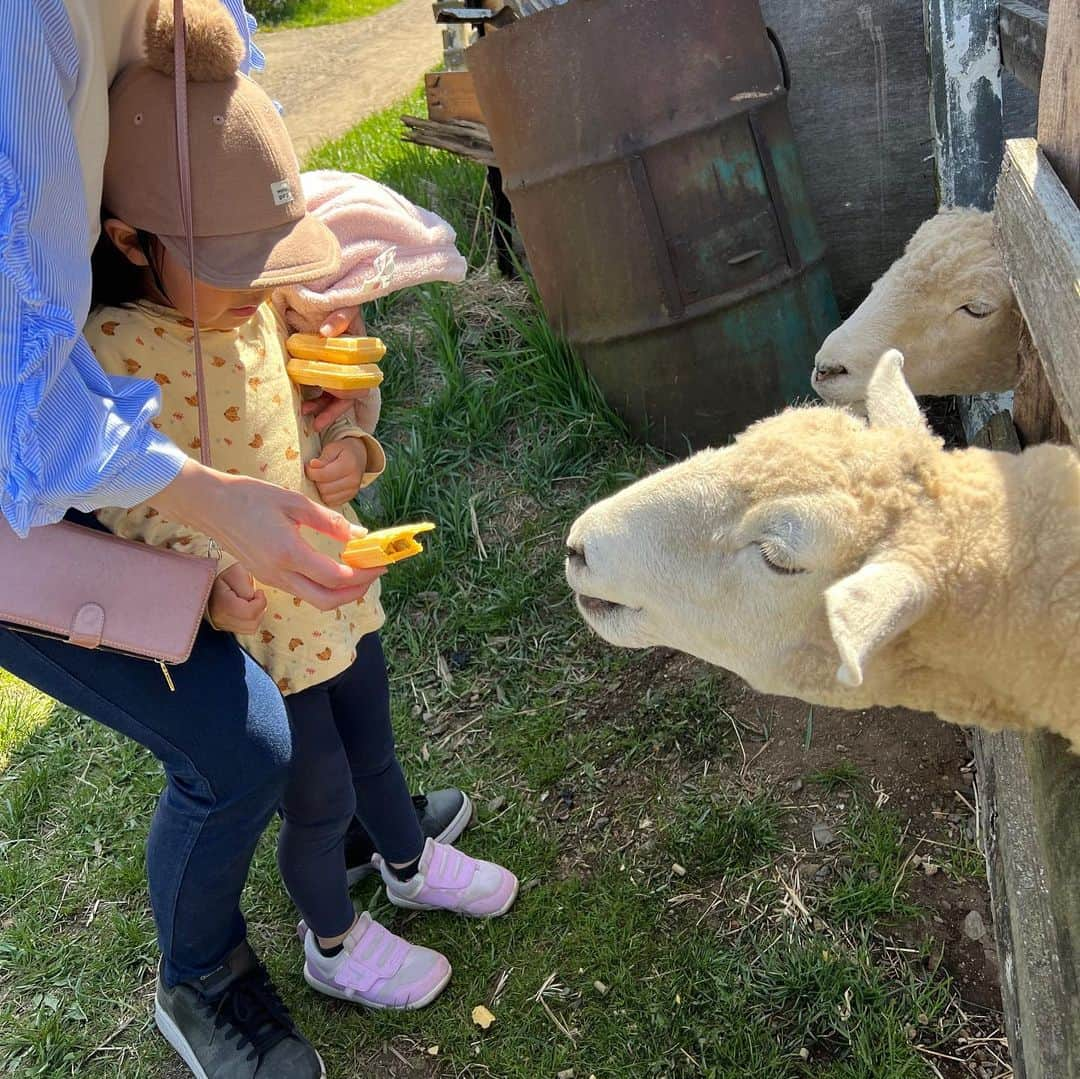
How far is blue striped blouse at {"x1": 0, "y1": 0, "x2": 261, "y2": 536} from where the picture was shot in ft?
4.12

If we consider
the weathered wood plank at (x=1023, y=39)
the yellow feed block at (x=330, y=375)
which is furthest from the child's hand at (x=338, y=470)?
the weathered wood plank at (x=1023, y=39)

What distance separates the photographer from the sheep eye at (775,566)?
67.8 inches

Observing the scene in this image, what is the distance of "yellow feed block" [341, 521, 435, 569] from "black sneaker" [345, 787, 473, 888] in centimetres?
128

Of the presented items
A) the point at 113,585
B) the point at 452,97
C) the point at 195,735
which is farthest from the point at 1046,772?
the point at 452,97

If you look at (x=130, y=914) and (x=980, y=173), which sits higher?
(x=980, y=173)

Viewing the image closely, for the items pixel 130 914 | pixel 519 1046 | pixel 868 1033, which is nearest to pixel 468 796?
→ pixel 519 1046

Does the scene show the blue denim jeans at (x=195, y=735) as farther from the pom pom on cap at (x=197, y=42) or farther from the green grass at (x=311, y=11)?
the green grass at (x=311, y=11)

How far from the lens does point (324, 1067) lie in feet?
7.98

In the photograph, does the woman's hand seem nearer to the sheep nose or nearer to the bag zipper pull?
the bag zipper pull

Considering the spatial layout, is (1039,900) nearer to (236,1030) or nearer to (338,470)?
(338,470)

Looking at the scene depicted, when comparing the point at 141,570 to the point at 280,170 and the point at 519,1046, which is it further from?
the point at 519,1046

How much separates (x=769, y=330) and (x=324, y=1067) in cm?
270

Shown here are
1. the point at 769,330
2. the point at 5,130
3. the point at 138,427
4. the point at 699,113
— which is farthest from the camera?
the point at 769,330

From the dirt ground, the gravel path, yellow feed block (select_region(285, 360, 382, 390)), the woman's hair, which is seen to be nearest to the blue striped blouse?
the woman's hair
